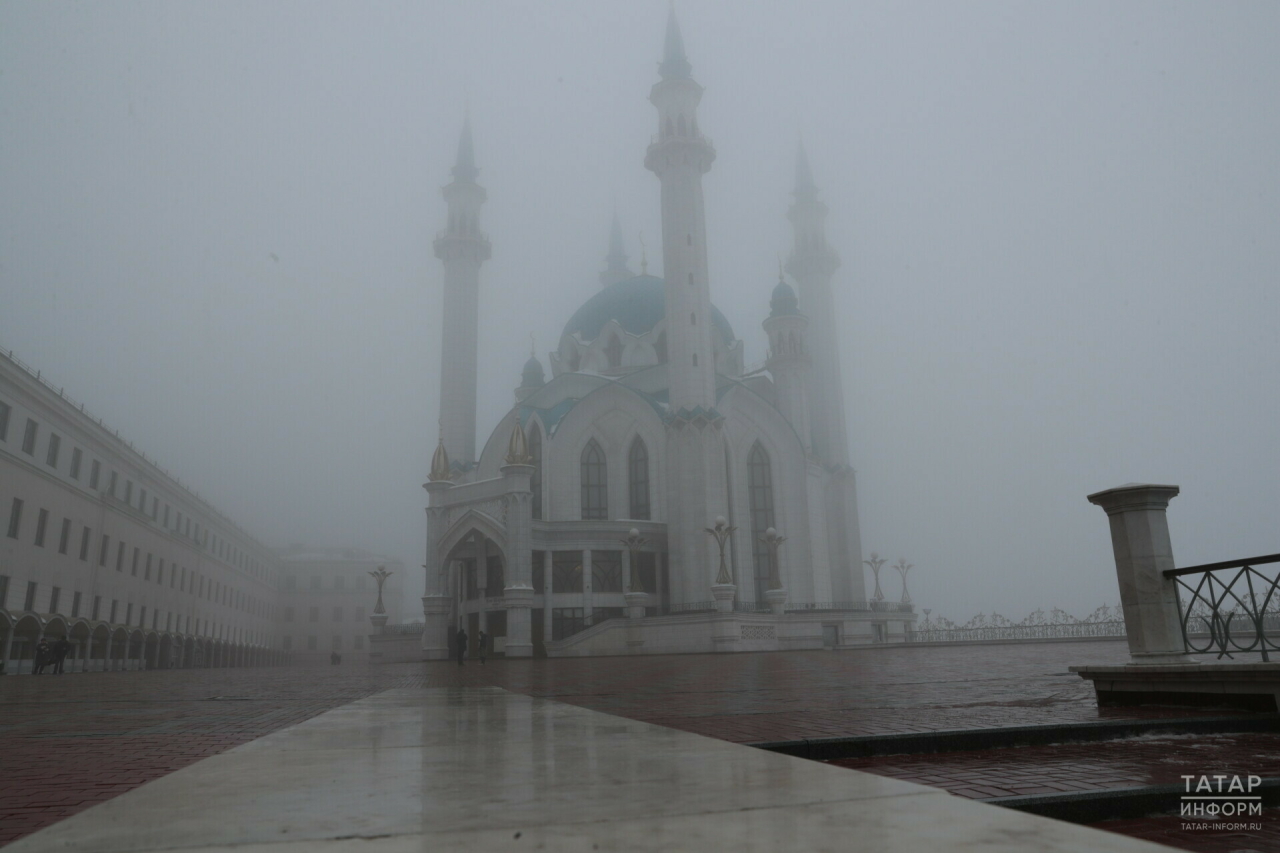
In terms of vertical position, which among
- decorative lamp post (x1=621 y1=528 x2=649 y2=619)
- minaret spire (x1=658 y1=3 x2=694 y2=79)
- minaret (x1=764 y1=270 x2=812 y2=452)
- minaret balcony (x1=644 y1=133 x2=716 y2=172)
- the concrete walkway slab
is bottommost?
the concrete walkway slab

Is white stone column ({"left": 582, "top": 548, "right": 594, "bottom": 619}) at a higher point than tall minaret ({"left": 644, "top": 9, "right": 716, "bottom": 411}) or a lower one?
lower

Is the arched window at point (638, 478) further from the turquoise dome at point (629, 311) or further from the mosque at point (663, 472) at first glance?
the turquoise dome at point (629, 311)

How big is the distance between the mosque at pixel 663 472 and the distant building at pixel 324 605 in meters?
33.8

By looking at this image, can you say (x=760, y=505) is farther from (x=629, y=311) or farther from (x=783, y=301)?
(x=629, y=311)

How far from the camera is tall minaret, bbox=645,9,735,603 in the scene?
126 feet

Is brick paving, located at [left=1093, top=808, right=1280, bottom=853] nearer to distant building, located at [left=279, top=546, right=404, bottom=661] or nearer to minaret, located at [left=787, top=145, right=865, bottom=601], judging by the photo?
minaret, located at [left=787, top=145, right=865, bottom=601]

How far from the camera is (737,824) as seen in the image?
2162 millimetres

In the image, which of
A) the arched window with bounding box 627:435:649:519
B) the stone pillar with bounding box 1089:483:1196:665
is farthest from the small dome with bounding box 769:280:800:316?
the stone pillar with bounding box 1089:483:1196:665

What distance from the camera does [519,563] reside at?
36281 millimetres

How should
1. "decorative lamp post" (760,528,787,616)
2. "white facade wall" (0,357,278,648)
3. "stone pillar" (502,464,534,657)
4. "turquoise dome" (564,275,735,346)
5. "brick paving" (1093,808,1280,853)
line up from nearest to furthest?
1. "brick paving" (1093,808,1280,853)
2. "white facade wall" (0,357,278,648)
3. "stone pillar" (502,464,534,657)
4. "decorative lamp post" (760,528,787,616)
5. "turquoise dome" (564,275,735,346)

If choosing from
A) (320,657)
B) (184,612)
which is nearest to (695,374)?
(184,612)

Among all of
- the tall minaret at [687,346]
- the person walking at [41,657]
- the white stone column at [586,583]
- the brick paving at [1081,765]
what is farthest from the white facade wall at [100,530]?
the brick paving at [1081,765]

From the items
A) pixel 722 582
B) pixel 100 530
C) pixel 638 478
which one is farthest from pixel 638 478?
pixel 100 530

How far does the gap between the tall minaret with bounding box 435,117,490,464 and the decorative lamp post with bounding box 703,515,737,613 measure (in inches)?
629
